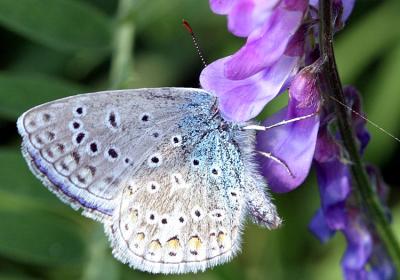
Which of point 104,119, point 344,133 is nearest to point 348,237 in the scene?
point 344,133

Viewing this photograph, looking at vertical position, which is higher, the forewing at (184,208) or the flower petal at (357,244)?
the forewing at (184,208)

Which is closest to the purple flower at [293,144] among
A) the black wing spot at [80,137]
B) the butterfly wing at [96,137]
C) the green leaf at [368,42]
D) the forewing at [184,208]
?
the forewing at [184,208]

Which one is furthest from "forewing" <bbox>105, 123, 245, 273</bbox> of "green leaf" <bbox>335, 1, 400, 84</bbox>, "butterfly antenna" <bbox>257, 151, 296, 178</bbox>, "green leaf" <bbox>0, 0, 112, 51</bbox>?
"green leaf" <bbox>335, 1, 400, 84</bbox>

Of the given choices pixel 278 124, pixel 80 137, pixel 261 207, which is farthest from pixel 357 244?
pixel 80 137

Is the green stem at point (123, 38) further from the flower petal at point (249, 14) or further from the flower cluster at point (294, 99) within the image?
the flower petal at point (249, 14)

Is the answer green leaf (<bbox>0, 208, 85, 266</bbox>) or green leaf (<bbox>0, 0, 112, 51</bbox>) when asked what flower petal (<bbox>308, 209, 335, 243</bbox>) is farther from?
green leaf (<bbox>0, 0, 112, 51</bbox>)

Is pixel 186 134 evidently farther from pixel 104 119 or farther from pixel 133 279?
pixel 133 279

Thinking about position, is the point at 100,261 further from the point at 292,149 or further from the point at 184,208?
the point at 292,149
